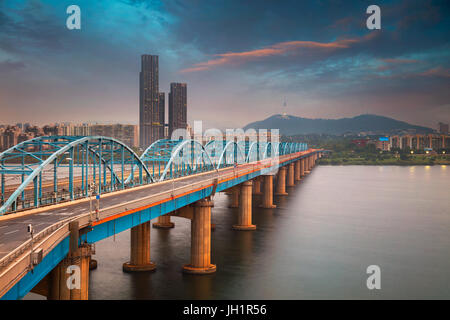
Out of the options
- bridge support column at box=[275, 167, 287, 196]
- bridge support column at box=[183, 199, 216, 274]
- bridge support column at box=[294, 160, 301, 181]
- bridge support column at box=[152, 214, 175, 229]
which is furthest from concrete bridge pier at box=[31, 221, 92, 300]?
bridge support column at box=[294, 160, 301, 181]

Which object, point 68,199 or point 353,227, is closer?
point 68,199

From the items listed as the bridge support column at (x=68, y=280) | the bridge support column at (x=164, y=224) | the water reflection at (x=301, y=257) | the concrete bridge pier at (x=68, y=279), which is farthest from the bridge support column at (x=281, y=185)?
the concrete bridge pier at (x=68, y=279)

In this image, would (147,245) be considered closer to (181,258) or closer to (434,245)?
(181,258)

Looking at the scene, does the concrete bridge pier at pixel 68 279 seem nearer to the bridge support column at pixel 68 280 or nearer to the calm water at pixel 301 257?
the bridge support column at pixel 68 280

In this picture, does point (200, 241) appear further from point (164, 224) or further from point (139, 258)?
point (164, 224)
